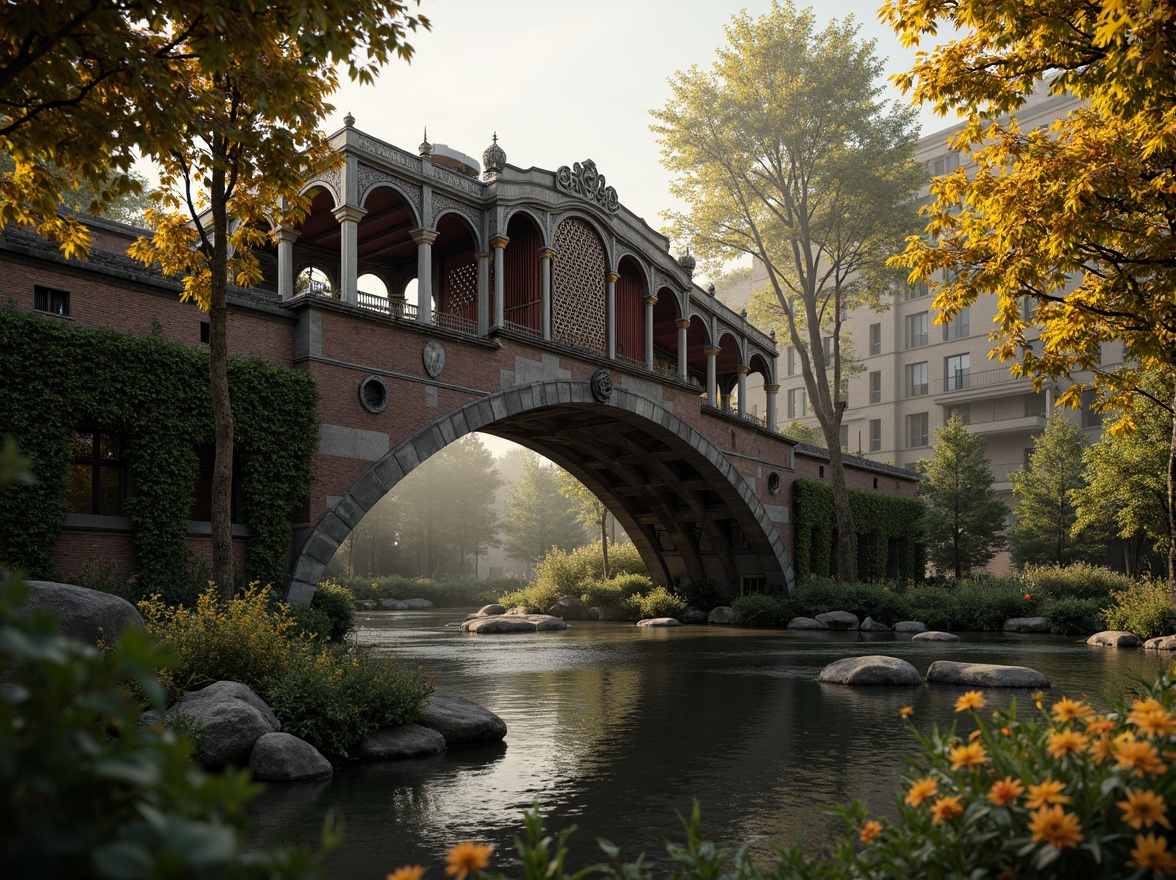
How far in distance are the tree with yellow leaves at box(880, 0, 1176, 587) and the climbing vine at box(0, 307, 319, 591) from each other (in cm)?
1311

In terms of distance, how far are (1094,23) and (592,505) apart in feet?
129

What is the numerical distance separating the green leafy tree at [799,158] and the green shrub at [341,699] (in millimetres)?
Answer: 27714

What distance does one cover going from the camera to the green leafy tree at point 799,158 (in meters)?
34.2

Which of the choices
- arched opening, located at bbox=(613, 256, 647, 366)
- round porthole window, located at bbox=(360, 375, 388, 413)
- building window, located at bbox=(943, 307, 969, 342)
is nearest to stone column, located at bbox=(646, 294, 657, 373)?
arched opening, located at bbox=(613, 256, 647, 366)

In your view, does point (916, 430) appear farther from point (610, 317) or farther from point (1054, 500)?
point (610, 317)

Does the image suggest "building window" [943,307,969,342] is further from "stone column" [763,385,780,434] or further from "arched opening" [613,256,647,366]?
"arched opening" [613,256,647,366]

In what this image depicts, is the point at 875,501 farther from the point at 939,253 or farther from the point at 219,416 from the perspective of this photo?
the point at 219,416

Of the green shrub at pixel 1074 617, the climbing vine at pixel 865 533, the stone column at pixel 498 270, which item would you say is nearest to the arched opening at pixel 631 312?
the stone column at pixel 498 270

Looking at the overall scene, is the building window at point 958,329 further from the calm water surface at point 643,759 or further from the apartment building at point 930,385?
the calm water surface at point 643,759

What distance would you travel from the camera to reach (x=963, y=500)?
1724 inches

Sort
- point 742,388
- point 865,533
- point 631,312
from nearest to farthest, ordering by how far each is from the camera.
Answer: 1. point 631,312
2. point 742,388
3. point 865,533

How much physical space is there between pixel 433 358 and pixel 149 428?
27.3ft

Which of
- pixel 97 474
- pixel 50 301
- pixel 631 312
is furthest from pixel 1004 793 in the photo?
pixel 631 312

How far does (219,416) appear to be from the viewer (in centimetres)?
1352
